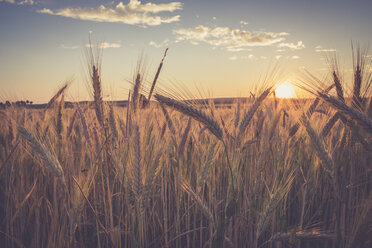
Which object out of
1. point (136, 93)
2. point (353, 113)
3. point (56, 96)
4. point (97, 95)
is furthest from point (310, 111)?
point (56, 96)

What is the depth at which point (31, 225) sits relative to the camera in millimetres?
1705

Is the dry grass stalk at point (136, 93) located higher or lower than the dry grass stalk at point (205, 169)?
higher

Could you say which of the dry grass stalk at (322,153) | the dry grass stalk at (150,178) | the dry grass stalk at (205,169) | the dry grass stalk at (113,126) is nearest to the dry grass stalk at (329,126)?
the dry grass stalk at (322,153)

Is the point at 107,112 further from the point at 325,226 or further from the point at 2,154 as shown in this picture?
the point at 325,226

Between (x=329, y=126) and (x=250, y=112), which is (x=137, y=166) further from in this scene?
(x=329, y=126)

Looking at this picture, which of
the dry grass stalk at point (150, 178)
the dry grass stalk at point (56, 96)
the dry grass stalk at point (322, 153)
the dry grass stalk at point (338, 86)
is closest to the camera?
the dry grass stalk at point (150, 178)

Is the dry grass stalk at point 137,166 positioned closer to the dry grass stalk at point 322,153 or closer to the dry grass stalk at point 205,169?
the dry grass stalk at point 205,169

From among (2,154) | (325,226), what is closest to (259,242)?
(325,226)

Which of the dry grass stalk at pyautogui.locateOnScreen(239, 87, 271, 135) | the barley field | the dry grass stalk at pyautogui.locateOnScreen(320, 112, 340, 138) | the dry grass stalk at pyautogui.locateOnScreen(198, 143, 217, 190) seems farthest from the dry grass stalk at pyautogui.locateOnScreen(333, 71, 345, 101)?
the dry grass stalk at pyautogui.locateOnScreen(198, 143, 217, 190)

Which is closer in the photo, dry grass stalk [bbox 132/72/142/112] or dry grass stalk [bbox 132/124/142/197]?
dry grass stalk [bbox 132/124/142/197]

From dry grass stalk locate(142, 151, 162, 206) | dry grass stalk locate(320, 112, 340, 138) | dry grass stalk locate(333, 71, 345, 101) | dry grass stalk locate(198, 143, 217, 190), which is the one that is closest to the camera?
dry grass stalk locate(142, 151, 162, 206)

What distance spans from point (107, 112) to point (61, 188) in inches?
25.2

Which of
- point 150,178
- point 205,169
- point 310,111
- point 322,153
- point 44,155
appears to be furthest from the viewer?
point 310,111

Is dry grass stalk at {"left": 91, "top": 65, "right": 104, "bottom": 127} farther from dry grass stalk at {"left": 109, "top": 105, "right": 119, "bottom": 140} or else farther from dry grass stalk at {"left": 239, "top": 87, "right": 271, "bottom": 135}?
dry grass stalk at {"left": 239, "top": 87, "right": 271, "bottom": 135}
